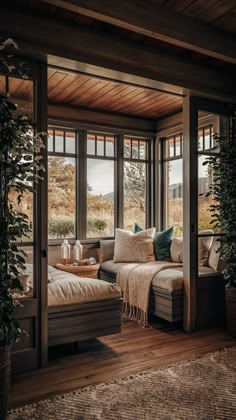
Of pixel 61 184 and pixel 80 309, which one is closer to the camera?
pixel 80 309

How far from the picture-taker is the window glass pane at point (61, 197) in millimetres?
4949

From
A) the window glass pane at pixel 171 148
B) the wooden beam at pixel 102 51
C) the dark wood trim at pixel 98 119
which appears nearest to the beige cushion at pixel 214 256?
the wooden beam at pixel 102 51

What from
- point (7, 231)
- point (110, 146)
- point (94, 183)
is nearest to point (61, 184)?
point (94, 183)

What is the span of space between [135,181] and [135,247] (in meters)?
1.33

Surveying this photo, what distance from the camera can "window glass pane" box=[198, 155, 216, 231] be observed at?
12.9 feet

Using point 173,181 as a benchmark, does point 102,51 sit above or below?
above

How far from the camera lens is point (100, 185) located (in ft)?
17.5

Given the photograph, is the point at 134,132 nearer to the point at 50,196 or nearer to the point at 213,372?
the point at 50,196

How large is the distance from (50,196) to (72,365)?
8.60ft

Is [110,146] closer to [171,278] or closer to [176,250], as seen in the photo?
[176,250]

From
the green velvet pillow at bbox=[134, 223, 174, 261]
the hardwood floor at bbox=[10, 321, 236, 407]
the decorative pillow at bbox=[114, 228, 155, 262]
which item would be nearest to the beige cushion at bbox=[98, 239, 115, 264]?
the decorative pillow at bbox=[114, 228, 155, 262]

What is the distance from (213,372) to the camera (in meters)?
2.75

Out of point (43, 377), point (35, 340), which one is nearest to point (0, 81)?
point (35, 340)

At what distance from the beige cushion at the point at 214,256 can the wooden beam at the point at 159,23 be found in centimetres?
203
